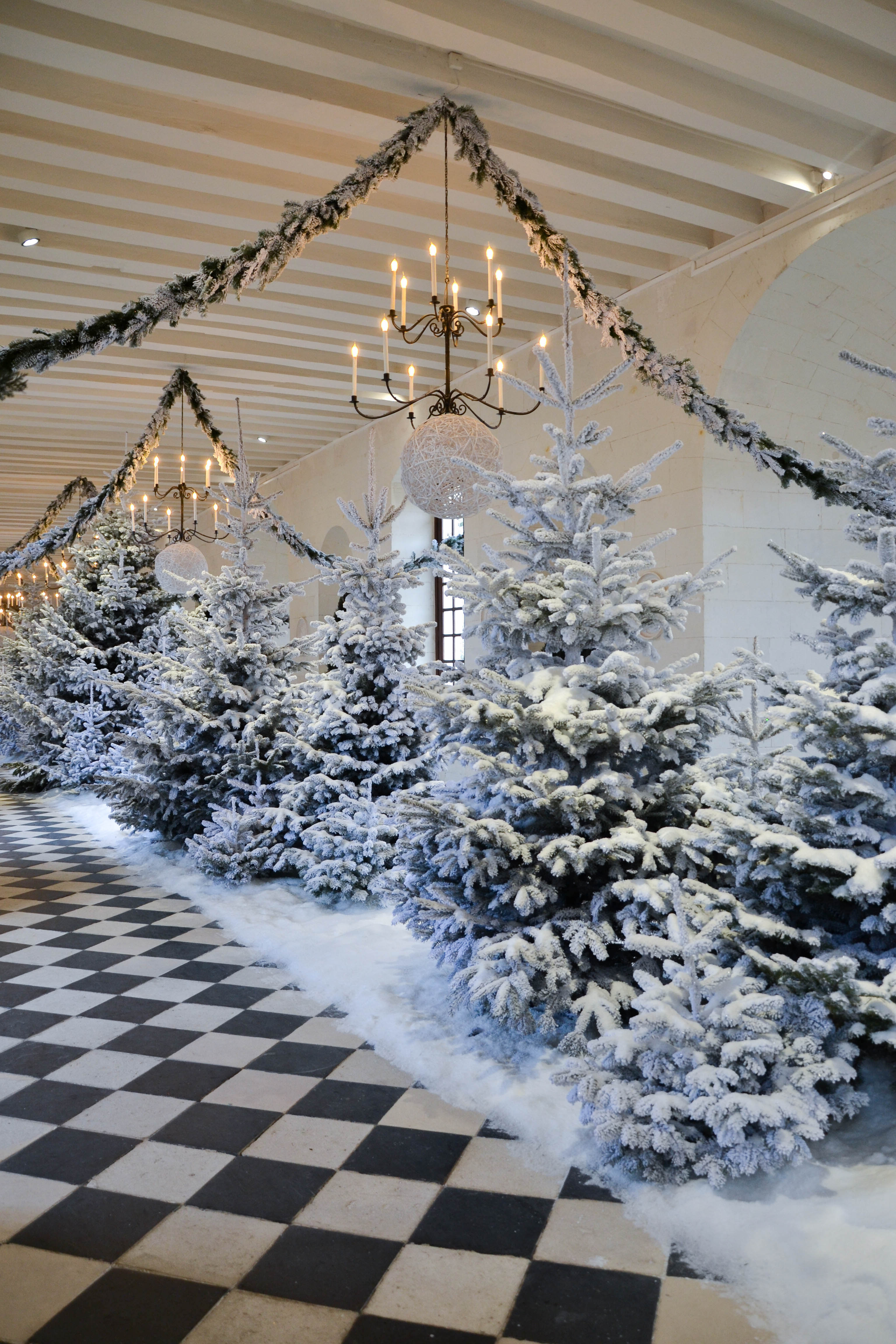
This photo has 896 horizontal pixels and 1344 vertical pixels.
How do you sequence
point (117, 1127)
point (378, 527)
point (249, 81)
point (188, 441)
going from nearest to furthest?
point (117, 1127), point (249, 81), point (378, 527), point (188, 441)

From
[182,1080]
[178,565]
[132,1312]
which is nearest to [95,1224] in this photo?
[132,1312]

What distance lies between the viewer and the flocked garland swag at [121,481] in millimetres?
6512

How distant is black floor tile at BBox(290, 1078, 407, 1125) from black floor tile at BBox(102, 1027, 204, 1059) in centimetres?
61

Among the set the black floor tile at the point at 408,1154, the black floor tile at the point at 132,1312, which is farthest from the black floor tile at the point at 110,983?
the black floor tile at the point at 132,1312

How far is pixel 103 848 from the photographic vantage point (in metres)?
6.86

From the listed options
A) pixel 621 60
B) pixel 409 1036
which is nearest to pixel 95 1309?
pixel 409 1036

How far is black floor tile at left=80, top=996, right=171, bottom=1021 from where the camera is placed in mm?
3354

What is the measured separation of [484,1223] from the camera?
6.79 feet

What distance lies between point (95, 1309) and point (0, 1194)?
0.56 metres

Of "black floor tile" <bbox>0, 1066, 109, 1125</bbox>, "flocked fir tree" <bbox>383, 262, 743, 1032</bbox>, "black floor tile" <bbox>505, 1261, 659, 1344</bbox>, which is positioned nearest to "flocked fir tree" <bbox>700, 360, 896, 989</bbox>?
"flocked fir tree" <bbox>383, 262, 743, 1032</bbox>

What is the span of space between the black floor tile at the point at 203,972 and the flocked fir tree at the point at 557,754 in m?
0.96

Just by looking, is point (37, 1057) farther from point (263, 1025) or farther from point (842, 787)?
point (842, 787)

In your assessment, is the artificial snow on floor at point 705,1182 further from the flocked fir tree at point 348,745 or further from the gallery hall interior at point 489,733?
the flocked fir tree at point 348,745

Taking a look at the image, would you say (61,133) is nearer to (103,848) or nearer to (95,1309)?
(103,848)
